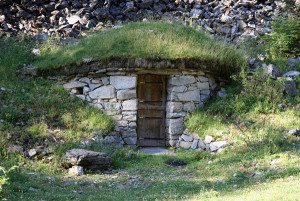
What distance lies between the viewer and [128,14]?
1214 centimetres

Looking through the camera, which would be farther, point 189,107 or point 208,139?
point 189,107

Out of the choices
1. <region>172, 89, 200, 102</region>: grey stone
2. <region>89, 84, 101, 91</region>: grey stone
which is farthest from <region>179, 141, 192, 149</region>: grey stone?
<region>89, 84, 101, 91</region>: grey stone

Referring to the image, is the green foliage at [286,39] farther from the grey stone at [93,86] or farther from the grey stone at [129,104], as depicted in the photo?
the grey stone at [93,86]

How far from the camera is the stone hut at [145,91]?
25.7ft

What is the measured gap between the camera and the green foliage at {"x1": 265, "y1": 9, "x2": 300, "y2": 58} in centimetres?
948

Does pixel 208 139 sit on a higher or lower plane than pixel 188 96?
lower

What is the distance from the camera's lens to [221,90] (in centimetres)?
857

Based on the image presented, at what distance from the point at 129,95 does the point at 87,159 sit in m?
2.47

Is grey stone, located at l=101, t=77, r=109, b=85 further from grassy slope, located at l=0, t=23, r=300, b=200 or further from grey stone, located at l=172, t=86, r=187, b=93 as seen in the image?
grey stone, located at l=172, t=86, r=187, b=93

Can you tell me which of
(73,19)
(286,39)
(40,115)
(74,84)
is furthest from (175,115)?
(73,19)

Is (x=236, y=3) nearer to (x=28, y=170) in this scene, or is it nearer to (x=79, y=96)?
(x=79, y=96)

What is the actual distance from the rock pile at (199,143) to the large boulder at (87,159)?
2.43 meters

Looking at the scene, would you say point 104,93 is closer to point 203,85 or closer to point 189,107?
point 189,107

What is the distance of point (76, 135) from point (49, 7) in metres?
7.03
